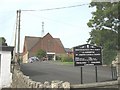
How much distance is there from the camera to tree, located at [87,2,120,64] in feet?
104

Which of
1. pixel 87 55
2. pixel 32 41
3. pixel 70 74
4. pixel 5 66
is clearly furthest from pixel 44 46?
pixel 87 55

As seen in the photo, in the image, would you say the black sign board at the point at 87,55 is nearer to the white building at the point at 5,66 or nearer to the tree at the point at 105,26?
the white building at the point at 5,66

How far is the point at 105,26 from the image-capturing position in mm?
33406

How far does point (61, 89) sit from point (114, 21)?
82.0 feet

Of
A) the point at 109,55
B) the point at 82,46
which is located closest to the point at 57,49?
the point at 109,55

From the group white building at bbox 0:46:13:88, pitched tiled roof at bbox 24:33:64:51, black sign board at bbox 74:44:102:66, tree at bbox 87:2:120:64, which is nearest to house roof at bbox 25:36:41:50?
pitched tiled roof at bbox 24:33:64:51

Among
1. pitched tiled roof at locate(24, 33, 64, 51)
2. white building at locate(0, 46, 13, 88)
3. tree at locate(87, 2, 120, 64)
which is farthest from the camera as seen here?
pitched tiled roof at locate(24, 33, 64, 51)

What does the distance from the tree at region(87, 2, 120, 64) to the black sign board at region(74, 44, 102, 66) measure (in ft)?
58.7

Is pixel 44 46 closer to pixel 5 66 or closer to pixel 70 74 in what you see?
pixel 5 66

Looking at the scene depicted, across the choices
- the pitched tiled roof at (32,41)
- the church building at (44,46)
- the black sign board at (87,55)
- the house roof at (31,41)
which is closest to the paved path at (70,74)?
the black sign board at (87,55)

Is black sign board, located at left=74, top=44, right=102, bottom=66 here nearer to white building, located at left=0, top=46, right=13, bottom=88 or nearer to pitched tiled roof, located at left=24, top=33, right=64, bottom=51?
white building, located at left=0, top=46, right=13, bottom=88

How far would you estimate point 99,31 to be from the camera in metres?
32.6

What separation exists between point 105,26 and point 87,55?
20.8m

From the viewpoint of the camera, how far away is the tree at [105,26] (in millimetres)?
31594
